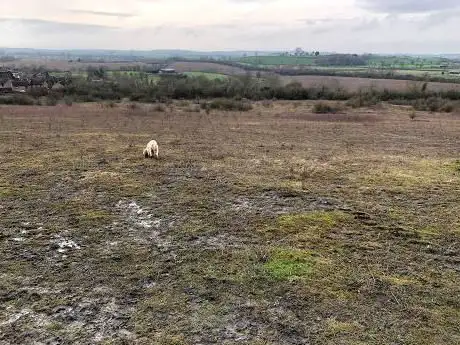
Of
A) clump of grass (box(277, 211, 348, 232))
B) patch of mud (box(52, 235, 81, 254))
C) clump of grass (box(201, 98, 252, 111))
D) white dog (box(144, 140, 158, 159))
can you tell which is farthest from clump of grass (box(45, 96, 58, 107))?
clump of grass (box(277, 211, 348, 232))

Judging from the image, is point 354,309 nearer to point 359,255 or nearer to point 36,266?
point 359,255

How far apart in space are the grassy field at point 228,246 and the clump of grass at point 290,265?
29mm

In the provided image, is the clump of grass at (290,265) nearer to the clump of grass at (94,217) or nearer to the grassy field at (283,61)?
the clump of grass at (94,217)

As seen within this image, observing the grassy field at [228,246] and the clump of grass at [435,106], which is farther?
the clump of grass at [435,106]

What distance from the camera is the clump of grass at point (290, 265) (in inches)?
208

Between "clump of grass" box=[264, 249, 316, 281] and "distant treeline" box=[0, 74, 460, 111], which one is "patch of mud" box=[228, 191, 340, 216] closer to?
"clump of grass" box=[264, 249, 316, 281]

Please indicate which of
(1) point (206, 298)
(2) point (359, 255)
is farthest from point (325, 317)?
(2) point (359, 255)

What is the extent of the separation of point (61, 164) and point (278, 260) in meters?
6.79

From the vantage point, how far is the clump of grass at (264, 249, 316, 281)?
5.28 m

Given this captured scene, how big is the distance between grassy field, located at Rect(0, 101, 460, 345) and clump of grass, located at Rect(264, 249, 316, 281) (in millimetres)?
29

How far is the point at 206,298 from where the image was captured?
4.77 meters

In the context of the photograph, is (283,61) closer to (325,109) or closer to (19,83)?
(19,83)

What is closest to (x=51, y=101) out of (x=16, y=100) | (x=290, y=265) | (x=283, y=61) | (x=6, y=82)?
(x=16, y=100)

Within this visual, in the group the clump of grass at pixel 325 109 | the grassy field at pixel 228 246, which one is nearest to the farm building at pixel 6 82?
the clump of grass at pixel 325 109
